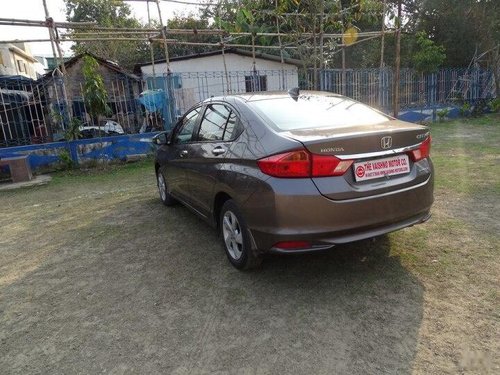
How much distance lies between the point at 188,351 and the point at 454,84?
17.6 m

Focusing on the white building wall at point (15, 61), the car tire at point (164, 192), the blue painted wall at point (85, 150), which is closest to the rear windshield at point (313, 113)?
the car tire at point (164, 192)

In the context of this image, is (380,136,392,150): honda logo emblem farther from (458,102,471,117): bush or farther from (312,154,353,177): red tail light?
(458,102,471,117): bush

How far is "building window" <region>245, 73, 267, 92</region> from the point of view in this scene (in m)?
13.0

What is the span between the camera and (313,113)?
11.2 ft

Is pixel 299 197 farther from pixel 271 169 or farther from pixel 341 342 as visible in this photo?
pixel 341 342

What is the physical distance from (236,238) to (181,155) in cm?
150

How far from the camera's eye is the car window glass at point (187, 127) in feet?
14.4

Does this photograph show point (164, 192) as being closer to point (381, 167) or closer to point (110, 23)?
point (381, 167)

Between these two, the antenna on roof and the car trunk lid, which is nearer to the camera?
the car trunk lid

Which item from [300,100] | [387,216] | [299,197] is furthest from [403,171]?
[300,100]

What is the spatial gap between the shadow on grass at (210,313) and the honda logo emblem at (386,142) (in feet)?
3.42

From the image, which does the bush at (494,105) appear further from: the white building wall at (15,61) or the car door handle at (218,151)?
the white building wall at (15,61)

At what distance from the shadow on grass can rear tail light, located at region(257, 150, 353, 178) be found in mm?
946

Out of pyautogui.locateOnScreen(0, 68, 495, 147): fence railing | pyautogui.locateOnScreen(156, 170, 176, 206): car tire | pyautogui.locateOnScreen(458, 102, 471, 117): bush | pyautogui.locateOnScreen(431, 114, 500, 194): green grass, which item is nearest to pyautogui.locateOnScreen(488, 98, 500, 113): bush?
pyautogui.locateOnScreen(458, 102, 471, 117): bush
